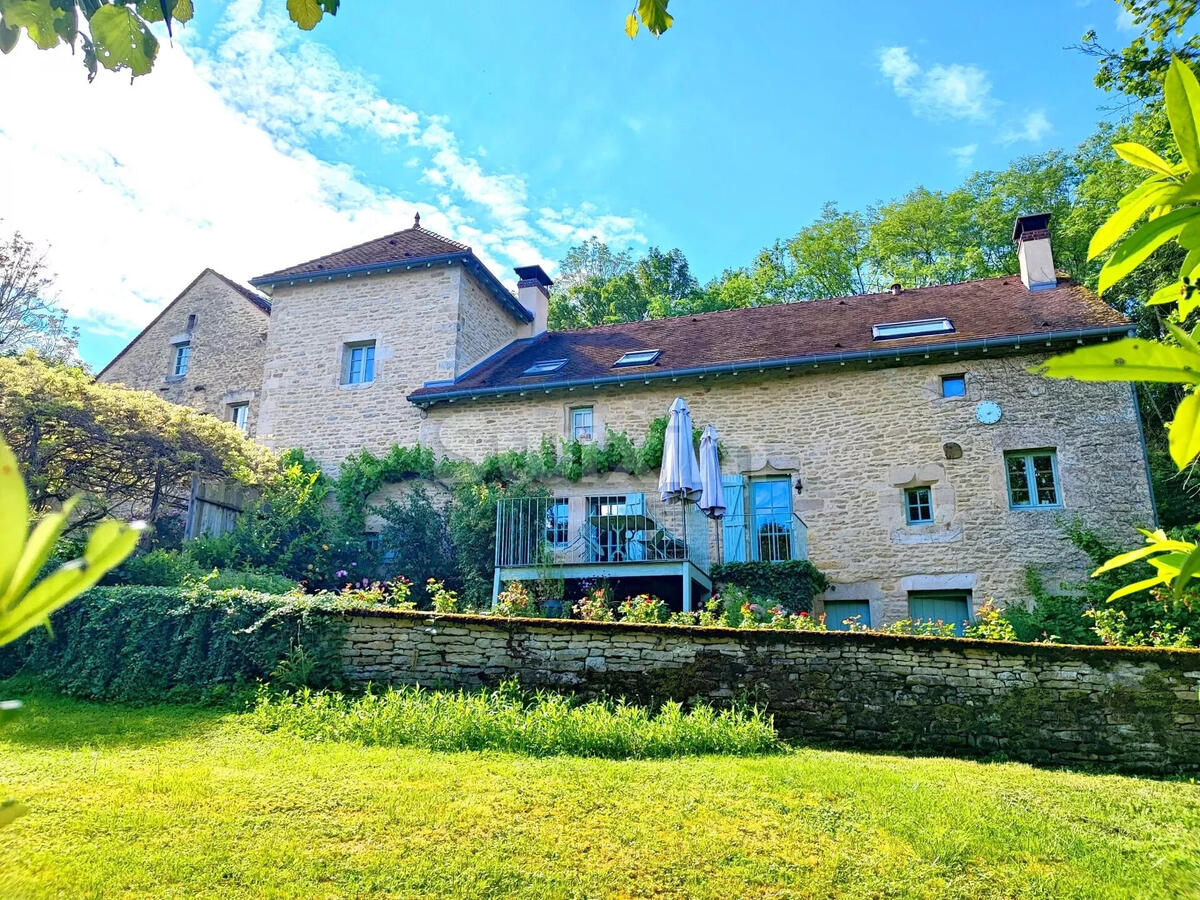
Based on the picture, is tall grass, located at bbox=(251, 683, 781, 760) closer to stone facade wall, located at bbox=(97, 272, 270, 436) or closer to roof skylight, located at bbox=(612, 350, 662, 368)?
roof skylight, located at bbox=(612, 350, 662, 368)

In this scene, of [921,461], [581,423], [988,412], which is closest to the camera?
[988,412]

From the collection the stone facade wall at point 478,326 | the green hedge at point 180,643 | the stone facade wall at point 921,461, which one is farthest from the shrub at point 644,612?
the stone facade wall at point 478,326

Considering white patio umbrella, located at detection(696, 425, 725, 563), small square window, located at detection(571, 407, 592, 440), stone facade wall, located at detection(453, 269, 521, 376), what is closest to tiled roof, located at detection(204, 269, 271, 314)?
stone facade wall, located at detection(453, 269, 521, 376)

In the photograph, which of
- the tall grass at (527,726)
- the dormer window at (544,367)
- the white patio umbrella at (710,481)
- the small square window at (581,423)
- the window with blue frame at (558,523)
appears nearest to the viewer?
the tall grass at (527,726)

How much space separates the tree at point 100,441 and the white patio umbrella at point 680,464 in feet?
22.7

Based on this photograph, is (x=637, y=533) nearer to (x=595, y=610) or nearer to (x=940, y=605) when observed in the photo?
(x=595, y=610)

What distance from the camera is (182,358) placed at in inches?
797

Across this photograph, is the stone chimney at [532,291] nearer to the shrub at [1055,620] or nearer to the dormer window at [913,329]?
the dormer window at [913,329]

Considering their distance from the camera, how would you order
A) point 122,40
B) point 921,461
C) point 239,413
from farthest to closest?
point 239,413, point 921,461, point 122,40

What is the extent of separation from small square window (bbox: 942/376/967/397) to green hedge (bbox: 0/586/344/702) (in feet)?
31.4

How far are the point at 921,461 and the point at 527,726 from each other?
A: 8.42 meters

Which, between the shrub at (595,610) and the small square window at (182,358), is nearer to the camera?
the shrub at (595,610)

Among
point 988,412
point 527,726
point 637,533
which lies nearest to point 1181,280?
point 527,726

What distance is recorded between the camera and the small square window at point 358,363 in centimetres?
1784
